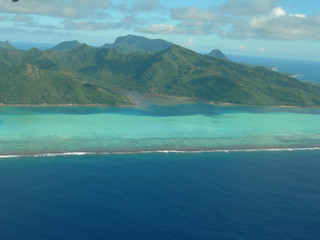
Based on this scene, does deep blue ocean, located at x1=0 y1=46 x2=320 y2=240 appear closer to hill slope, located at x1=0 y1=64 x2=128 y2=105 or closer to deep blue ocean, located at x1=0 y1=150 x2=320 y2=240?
deep blue ocean, located at x1=0 y1=150 x2=320 y2=240

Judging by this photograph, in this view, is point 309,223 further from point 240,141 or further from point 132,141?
point 132,141

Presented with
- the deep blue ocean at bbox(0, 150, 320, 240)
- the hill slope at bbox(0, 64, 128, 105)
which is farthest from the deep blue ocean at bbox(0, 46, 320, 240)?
the hill slope at bbox(0, 64, 128, 105)

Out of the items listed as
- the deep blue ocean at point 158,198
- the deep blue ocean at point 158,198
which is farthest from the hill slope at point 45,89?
the deep blue ocean at point 158,198

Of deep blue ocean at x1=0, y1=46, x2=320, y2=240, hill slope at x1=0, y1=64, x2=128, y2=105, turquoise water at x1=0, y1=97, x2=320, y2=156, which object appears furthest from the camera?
hill slope at x1=0, y1=64, x2=128, y2=105

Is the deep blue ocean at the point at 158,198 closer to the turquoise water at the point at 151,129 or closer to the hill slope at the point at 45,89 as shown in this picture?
the turquoise water at the point at 151,129

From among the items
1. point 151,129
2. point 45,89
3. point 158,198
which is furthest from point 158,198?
point 45,89
